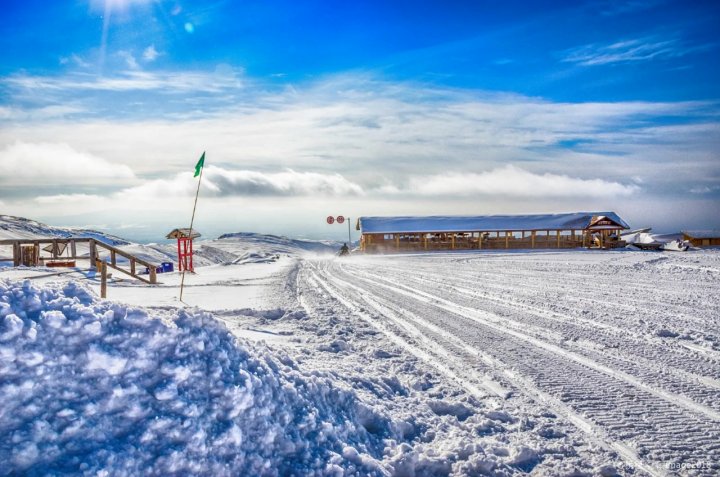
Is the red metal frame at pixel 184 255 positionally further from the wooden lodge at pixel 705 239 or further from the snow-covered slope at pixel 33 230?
the wooden lodge at pixel 705 239

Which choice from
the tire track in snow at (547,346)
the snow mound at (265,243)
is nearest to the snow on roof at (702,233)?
→ the snow mound at (265,243)

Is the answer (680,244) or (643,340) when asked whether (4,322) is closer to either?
(643,340)

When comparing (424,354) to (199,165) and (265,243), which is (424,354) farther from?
(265,243)

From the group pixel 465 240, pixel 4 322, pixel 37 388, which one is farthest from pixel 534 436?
pixel 465 240

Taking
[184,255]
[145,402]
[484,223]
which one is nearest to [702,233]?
[484,223]

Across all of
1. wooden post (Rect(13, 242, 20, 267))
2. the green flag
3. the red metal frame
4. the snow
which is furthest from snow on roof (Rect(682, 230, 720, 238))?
wooden post (Rect(13, 242, 20, 267))

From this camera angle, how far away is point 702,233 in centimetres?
5888

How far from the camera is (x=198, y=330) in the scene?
440 cm

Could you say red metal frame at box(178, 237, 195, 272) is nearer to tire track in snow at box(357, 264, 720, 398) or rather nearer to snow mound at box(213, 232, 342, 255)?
tire track in snow at box(357, 264, 720, 398)

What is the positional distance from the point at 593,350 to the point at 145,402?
6831mm

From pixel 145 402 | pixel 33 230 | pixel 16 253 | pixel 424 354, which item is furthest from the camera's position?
pixel 33 230

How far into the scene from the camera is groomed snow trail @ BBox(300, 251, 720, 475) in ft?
15.3

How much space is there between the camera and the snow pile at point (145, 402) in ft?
10.8

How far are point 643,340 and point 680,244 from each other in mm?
48024
